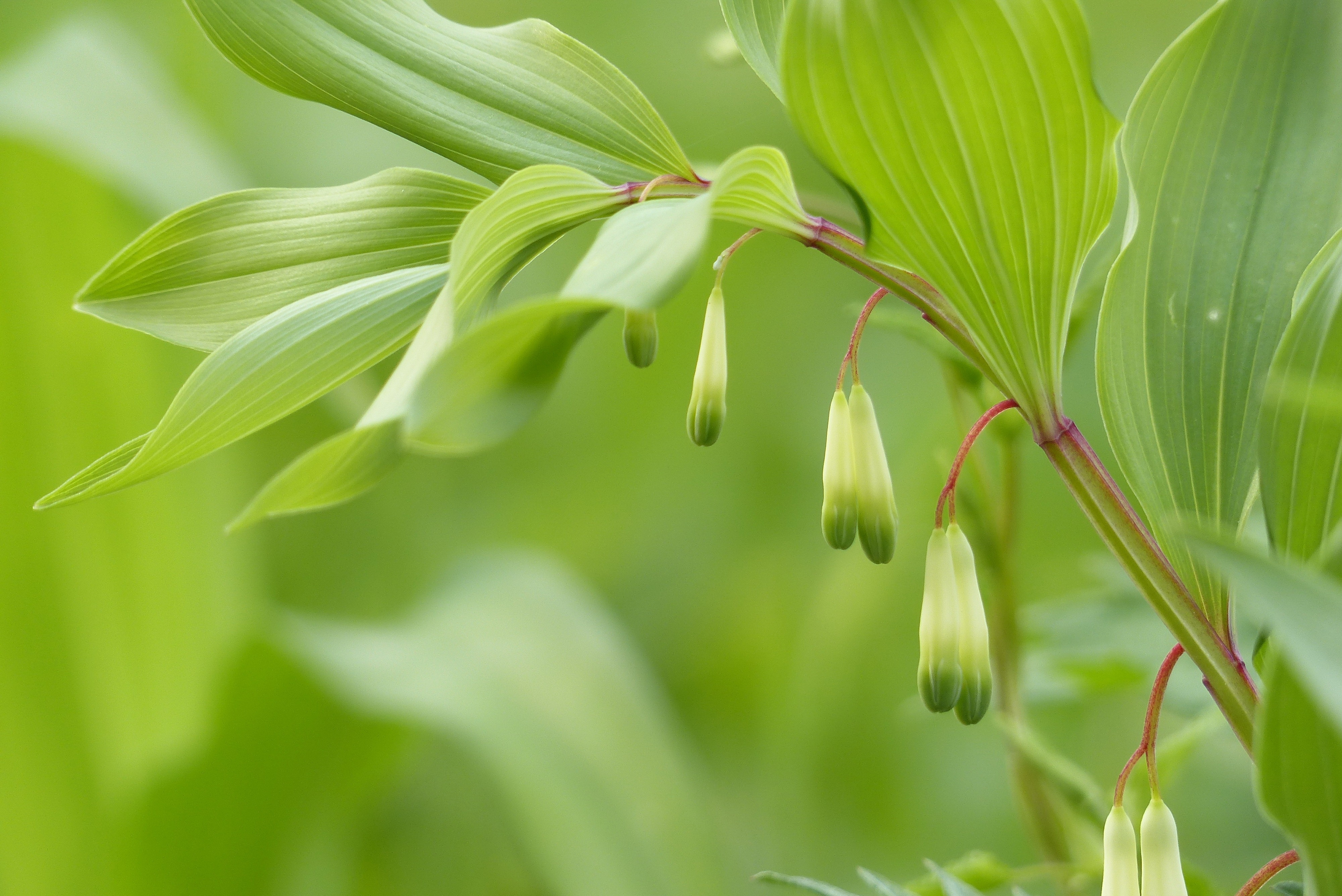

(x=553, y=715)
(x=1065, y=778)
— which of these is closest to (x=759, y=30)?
(x=1065, y=778)

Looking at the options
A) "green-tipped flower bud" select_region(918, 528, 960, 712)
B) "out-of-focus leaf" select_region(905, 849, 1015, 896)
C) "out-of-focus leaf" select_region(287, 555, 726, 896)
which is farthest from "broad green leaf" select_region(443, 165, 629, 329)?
"out-of-focus leaf" select_region(287, 555, 726, 896)

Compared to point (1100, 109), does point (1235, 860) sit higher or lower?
lower

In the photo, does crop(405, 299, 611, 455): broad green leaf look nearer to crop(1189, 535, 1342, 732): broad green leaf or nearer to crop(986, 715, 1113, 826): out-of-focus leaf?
crop(1189, 535, 1342, 732): broad green leaf

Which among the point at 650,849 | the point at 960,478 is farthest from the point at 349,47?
the point at 650,849

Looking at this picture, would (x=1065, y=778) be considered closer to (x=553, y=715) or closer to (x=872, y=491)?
(x=872, y=491)

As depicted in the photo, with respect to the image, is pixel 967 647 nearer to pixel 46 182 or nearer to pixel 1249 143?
pixel 1249 143

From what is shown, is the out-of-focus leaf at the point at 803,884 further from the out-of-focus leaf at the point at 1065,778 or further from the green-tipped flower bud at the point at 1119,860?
the out-of-focus leaf at the point at 1065,778
